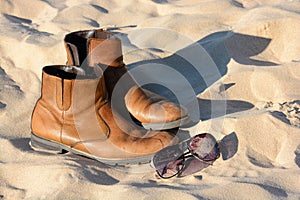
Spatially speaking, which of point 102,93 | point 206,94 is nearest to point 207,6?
point 206,94

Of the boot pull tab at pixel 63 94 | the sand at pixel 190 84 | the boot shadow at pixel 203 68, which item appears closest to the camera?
the sand at pixel 190 84

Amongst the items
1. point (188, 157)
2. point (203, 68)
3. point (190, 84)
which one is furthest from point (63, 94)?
point (203, 68)

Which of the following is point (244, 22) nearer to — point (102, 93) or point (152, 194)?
point (102, 93)

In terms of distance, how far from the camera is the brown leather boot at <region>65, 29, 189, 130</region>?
2244 mm

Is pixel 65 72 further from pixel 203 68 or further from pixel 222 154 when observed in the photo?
pixel 203 68

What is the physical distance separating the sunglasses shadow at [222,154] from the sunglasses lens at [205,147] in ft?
0.11

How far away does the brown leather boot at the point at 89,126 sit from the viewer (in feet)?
6.47

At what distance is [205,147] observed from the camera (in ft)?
6.33

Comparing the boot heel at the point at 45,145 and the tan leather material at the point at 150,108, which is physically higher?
the tan leather material at the point at 150,108

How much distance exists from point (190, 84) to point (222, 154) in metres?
0.76

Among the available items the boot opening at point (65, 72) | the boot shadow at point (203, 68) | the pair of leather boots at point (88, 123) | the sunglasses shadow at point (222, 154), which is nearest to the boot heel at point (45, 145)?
the pair of leather boots at point (88, 123)

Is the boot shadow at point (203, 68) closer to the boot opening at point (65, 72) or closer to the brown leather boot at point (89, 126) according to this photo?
the brown leather boot at point (89, 126)

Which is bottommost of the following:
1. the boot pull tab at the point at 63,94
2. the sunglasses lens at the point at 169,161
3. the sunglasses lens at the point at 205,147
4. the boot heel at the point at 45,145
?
the boot heel at the point at 45,145

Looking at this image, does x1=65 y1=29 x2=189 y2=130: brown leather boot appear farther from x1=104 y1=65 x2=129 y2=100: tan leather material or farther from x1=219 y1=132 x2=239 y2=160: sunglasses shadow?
x1=219 y1=132 x2=239 y2=160: sunglasses shadow
